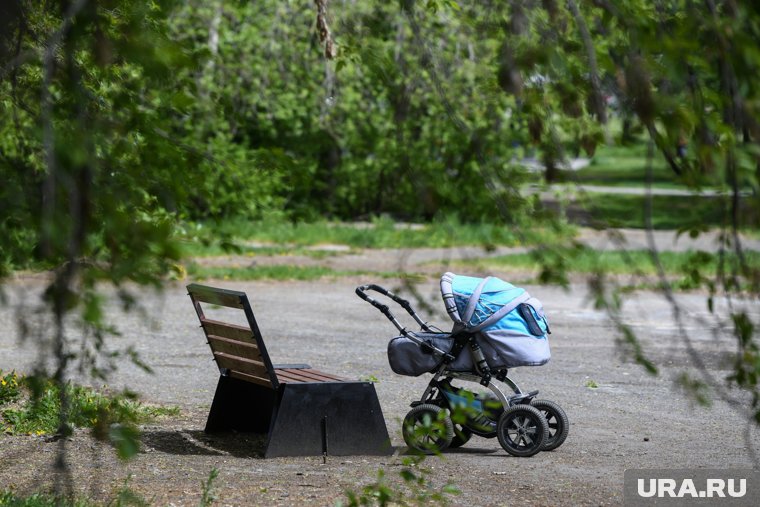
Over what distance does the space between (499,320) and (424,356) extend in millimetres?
472

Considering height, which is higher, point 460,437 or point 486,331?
point 486,331

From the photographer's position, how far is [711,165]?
323cm

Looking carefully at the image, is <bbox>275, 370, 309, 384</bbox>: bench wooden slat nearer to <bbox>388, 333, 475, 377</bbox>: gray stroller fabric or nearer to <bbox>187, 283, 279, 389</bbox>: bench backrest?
<bbox>187, 283, 279, 389</bbox>: bench backrest

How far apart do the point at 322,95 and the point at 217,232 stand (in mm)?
17770

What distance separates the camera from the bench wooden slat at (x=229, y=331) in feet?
22.2

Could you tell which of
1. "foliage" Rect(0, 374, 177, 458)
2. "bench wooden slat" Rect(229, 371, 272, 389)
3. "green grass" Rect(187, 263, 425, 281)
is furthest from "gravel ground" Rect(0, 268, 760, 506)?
"green grass" Rect(187, 263, 425, 281)

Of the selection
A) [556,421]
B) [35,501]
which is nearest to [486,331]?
[556,421]

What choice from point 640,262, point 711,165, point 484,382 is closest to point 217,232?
point 711,165

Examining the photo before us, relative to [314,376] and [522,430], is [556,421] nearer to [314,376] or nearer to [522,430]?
[522,430]

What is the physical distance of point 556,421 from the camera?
6.93m

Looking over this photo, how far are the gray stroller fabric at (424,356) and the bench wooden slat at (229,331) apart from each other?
2.63 ft

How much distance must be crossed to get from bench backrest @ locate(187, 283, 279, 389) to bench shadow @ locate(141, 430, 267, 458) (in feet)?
1.25

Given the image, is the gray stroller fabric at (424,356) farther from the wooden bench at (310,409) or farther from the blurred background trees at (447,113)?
the blurred background trees at (447,113)

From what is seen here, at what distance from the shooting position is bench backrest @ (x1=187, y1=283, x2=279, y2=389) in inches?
252
